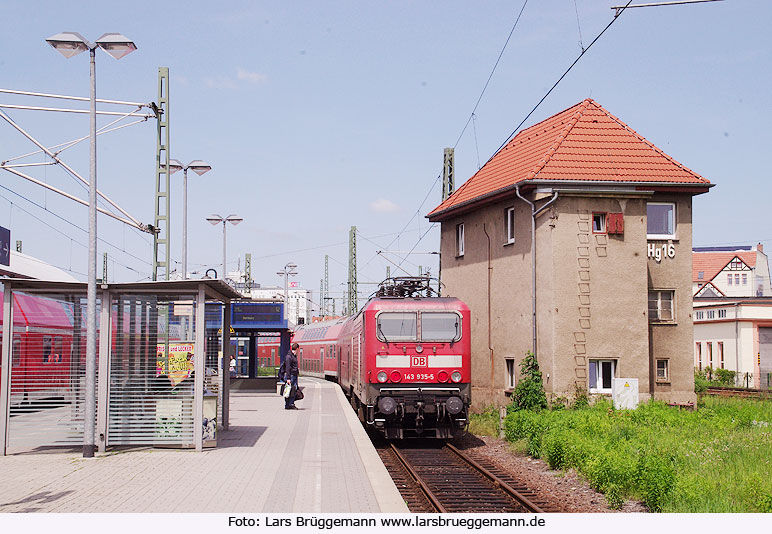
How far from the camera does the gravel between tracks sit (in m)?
12.4

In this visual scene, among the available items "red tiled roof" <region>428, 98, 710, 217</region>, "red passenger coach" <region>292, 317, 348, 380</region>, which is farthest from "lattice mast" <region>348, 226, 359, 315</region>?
"red tiled roof" <region>428, 98, 710, 217</region>

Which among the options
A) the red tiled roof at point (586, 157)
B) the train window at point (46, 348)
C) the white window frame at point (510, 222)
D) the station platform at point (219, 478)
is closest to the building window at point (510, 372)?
the white window frame at point (510, 222)

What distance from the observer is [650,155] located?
85.6 feet

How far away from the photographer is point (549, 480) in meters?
15.1

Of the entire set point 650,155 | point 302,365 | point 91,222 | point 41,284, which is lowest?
point 302,365

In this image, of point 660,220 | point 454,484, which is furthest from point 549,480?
point 660,220

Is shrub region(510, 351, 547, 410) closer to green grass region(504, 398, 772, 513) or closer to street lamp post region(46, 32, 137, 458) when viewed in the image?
green grass region(504, 398, 772, 513)

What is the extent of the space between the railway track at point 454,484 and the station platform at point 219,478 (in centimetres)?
80

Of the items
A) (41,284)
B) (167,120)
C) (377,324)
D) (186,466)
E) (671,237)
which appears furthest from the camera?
(671,237)

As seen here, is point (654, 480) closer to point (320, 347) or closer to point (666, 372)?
point (666, 372)

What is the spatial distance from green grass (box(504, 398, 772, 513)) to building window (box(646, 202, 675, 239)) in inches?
217
